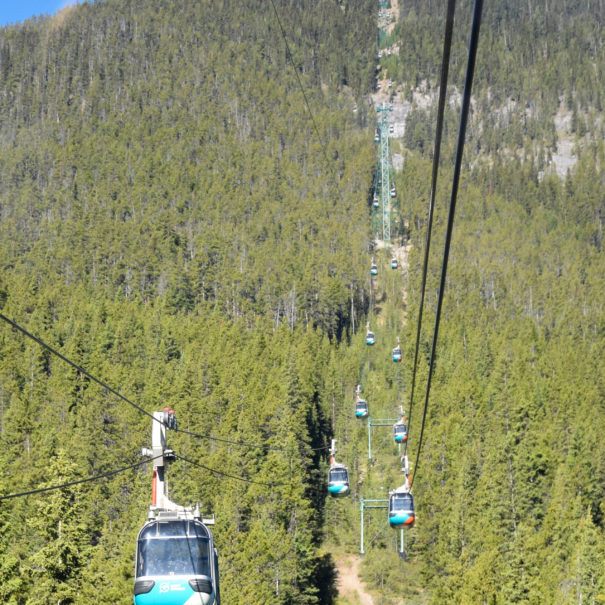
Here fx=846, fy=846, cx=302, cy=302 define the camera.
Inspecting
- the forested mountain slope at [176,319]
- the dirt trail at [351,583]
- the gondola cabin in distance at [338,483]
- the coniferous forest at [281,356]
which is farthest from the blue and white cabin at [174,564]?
the dirt trail at [351,583]

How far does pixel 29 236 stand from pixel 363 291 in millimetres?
56458

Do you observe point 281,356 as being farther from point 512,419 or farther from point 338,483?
point 338,483

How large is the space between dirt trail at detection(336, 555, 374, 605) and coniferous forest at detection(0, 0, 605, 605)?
0.91 meters

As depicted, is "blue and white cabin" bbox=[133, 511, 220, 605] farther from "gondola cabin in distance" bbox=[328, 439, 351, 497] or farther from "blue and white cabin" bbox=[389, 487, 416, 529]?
"gondola cabin in distance" bbox=[328, 439, 351, 497]

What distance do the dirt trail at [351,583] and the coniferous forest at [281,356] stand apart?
908 mm

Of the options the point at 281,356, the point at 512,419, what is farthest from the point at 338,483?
the point at 281,356

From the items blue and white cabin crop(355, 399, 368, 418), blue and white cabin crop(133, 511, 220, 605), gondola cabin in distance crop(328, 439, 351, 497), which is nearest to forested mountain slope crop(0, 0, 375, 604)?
blue and white cabin crop(355, 399, 368, 418)

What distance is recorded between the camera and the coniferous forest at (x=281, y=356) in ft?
156

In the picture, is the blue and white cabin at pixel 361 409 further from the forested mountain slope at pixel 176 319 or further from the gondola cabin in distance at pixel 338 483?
the gondola cabin in distance at pixel 338 483

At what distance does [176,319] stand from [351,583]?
1993 inches

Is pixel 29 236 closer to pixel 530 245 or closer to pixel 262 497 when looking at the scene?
pixel 530 245

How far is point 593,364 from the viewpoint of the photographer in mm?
95000

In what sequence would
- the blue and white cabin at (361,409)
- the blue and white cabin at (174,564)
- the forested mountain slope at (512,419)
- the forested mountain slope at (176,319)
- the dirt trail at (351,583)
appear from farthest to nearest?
the blue and white cabin at (361,409) → the dirt trail at (351,583) → the forested mountain slope at (512,419) → the forested mountain slope at (176,319) → the blue and white cabin at (174,564)

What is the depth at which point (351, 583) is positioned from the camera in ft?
208
